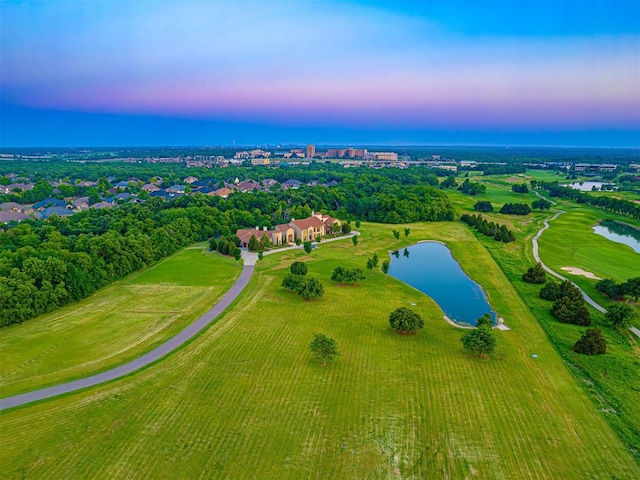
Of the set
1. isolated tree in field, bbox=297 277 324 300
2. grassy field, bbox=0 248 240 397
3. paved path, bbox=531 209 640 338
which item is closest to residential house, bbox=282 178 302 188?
paved path, bbox=531 209 640 338

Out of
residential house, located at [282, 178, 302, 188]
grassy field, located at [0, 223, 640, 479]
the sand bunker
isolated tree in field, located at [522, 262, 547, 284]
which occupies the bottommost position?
the sand bunker

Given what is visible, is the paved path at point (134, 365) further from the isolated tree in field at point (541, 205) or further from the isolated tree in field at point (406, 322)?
the isolated tree in field at point (541, 205)

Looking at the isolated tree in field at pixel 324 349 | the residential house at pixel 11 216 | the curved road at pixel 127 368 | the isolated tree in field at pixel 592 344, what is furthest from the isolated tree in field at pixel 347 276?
the residential house at pixel 11 216

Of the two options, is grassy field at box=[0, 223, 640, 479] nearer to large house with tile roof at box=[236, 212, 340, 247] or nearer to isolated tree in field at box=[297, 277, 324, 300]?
isolated tree in field at box=[297, 277, 324, 300]

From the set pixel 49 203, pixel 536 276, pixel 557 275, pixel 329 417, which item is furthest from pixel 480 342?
pixel 49 203

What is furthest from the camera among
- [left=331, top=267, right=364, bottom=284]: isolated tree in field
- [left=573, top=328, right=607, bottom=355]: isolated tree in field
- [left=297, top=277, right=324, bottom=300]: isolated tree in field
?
[left=331, top=267, right=364, bottom=284]: isolated tree in field

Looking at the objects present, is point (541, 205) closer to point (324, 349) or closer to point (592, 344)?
point (592, 344)
